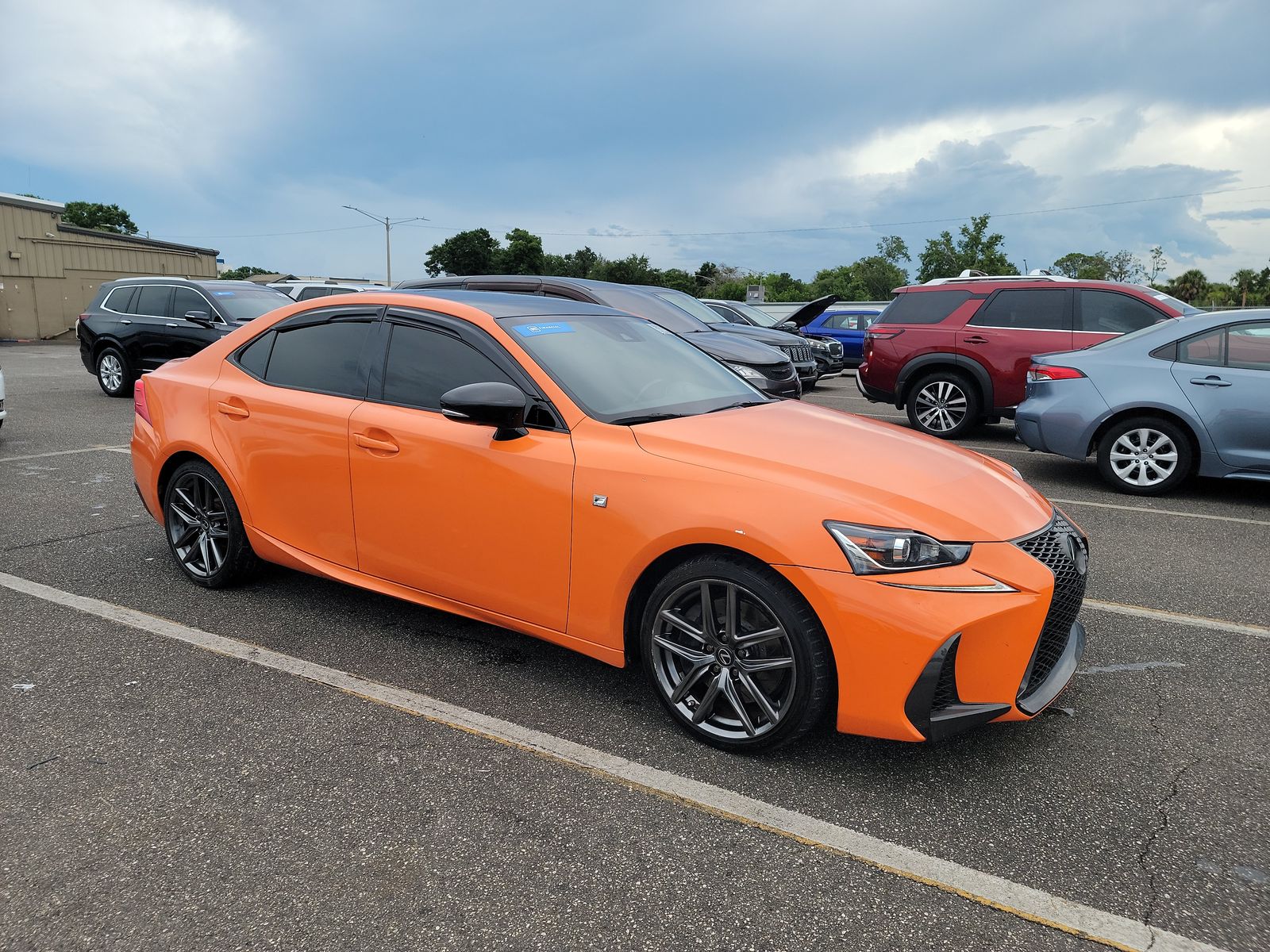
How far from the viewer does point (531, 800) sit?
9.19 feet

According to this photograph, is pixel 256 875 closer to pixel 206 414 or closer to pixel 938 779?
pixel 938 779

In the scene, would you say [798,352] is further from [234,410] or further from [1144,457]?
[234,410]

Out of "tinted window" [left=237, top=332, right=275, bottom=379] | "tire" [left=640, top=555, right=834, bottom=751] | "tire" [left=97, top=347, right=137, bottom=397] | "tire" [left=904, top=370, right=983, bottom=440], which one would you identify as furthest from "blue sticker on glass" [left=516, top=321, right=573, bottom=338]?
"tire" [left=97, top=347, right=137, bottom=397]

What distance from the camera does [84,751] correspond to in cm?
305

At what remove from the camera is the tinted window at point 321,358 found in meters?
4.04

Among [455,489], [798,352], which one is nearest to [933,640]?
[455,489]

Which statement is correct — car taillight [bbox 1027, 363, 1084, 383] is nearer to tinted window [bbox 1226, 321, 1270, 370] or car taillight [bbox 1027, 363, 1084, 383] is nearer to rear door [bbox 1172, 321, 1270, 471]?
rear door [bbox 1172, 321, 1270, 471]

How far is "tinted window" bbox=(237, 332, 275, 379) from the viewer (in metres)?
4.40

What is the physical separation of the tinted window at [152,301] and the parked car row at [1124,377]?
11.2m

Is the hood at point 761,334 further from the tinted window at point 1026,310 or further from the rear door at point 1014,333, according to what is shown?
the tinted window at point 1026,310

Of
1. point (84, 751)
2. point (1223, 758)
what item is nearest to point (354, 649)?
point (84, 751)

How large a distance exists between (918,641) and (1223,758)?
136 centimetres

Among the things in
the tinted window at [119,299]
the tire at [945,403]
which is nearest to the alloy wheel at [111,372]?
the tinted window at [119,299]

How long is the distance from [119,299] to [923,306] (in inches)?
471
